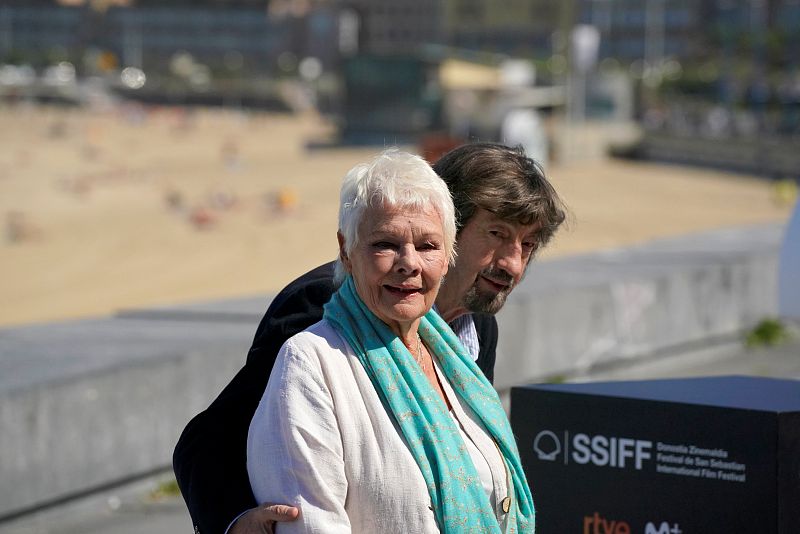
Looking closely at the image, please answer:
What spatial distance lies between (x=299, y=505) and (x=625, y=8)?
127987 millimetres

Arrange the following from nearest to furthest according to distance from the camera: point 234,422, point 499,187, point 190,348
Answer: point 234,422, point 499,187, point 190,348

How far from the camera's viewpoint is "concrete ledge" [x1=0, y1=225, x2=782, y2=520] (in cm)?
476

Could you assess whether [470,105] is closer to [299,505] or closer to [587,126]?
[587,126]

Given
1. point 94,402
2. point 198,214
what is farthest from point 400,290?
point 198,214

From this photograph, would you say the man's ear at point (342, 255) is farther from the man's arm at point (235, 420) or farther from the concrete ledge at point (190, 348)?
the concrete ledge at point (190, 348)

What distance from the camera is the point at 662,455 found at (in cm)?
281

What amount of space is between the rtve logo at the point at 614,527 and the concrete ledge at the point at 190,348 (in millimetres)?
2378

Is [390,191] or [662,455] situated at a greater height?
[390,191]

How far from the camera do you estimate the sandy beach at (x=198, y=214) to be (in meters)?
→ 16.7

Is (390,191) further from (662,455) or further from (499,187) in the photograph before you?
(662,455)

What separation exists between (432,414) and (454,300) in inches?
22.3

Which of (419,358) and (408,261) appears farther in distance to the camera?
(419,358)

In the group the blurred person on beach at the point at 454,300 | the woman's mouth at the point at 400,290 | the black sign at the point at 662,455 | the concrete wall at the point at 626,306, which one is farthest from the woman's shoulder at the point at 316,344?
the concrete wall at the point at 626,306

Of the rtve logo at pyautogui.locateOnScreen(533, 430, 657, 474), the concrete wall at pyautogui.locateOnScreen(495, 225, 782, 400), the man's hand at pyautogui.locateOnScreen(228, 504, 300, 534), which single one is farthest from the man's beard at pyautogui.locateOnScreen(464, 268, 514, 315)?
the concrete wall at pyautogui.locateOnScreen(495, 225, 782, 400)
